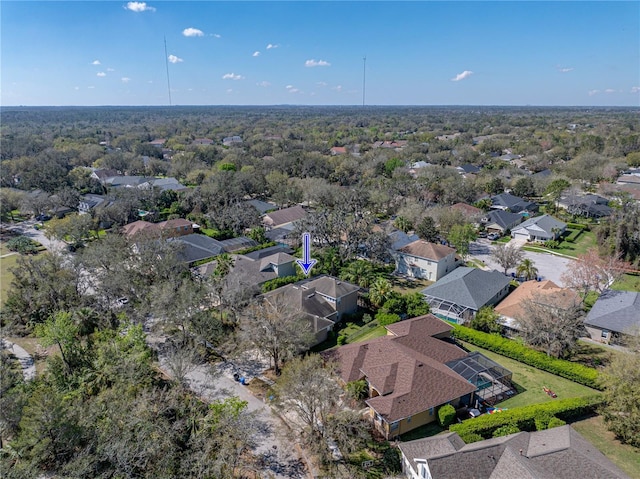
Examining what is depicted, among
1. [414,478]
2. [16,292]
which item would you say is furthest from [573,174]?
[16,292]

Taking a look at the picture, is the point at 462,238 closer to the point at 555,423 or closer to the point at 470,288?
the point at 470,288

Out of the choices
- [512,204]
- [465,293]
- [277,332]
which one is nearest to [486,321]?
[465,293]

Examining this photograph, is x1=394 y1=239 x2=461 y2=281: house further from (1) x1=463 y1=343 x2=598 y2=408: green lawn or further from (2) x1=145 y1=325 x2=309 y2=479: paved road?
(2) x1=145 y1=325 x2=309 y2=479: paved road

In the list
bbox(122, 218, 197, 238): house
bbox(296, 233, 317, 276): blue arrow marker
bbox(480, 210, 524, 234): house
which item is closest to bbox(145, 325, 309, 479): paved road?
bbox(296, 233, 317, 276): blue arrow marker

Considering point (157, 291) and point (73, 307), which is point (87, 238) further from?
point (157, 291)

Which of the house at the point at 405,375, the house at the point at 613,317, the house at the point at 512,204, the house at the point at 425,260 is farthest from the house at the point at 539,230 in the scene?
the house at the point at 405,375

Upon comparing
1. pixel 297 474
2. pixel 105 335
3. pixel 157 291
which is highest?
→ pixel 157 291

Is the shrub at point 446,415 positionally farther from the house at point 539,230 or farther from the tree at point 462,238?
the house at point 539,230
